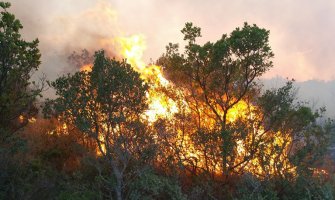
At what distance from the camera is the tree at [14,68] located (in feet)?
81.6

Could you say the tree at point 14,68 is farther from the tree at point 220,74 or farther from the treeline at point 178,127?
the tree at point 220,74

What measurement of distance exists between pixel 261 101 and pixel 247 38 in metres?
6.46

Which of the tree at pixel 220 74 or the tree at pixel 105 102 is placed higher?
the tree at pixel 220 74

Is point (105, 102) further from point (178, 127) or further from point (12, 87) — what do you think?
point (178, 127)

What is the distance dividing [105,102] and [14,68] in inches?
257

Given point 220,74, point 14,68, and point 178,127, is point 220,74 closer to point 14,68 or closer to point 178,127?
point 178,127

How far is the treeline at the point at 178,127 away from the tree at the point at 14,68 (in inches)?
2.8

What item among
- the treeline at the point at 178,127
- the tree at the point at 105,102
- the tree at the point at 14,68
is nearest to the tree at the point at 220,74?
the treeline at the point at 178,127

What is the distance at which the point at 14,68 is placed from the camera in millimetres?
26375

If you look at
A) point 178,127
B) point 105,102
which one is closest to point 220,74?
point 178,127

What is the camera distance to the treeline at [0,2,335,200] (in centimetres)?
2722

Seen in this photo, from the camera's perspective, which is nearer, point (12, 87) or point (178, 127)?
point (12, 87)

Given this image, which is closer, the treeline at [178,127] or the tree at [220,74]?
the treeline at [178,127]

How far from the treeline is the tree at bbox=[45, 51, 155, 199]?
0.07 meters
